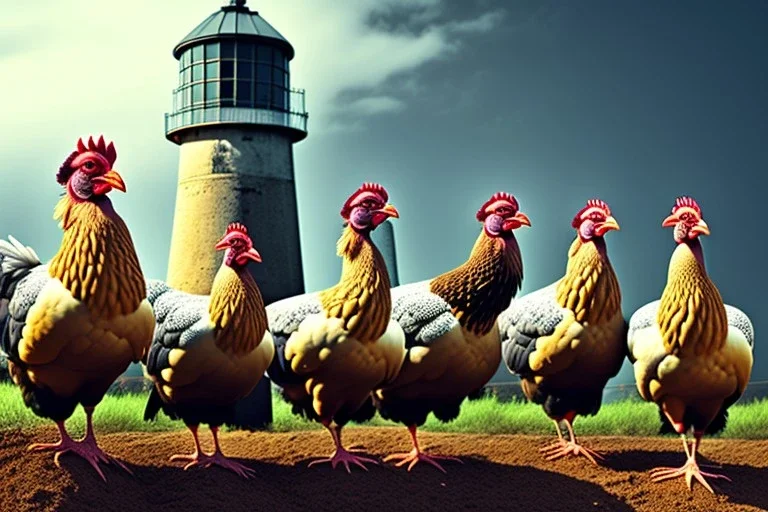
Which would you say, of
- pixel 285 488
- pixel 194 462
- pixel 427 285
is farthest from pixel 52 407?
pixel 427 285

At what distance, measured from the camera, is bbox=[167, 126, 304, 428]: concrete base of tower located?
15703 millimetres

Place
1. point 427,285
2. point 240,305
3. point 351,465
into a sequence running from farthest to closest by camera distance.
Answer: point 427,285 → point 351,465 → point 240,305

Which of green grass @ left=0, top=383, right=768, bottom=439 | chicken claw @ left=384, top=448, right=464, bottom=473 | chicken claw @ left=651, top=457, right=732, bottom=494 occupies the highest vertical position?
green grass @ left=0, top=383, right=768, bottom=439

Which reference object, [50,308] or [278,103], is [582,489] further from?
[278,103]

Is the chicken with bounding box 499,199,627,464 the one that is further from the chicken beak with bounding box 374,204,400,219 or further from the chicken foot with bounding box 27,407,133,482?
the chicken foot with bounding box 27,407,133,482

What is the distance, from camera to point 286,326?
28.5 ft

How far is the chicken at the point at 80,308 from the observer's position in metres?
7.38

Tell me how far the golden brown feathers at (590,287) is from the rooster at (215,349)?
2651 mm

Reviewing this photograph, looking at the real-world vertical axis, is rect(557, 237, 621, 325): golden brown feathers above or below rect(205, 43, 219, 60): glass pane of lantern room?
below

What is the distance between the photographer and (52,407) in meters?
7.61

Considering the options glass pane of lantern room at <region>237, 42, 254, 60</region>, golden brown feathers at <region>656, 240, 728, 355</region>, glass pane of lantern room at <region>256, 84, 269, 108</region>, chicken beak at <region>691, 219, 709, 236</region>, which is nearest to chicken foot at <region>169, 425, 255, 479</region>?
golden brown feathers at <region>656, 240, 728, 355</region>

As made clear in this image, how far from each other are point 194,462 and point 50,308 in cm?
183

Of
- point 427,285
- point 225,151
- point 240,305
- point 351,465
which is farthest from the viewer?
point 225,151

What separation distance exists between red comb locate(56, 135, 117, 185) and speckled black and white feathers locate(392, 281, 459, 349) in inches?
107
